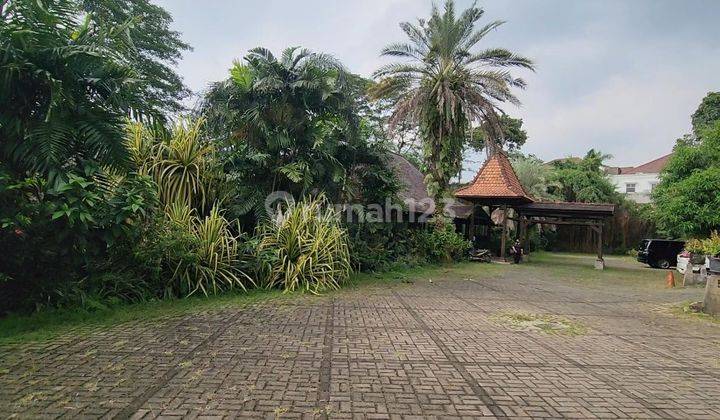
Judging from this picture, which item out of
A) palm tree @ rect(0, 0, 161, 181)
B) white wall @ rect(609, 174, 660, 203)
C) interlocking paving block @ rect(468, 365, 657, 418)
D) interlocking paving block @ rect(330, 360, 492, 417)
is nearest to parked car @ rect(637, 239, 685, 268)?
interlocking paving block @ rect(468, 365, 657, 418)

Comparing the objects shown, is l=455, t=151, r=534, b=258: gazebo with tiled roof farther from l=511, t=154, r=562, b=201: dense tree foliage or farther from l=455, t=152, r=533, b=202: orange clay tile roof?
l=511, t=154, r=562, b=201: dense tree foliage

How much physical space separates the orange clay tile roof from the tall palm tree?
3266 mm

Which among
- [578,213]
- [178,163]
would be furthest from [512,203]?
[178,163]

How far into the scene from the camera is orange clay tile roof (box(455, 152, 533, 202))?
17531 millimetres

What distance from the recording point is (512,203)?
1817cm

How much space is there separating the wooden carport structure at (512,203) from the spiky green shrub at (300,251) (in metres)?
10.9

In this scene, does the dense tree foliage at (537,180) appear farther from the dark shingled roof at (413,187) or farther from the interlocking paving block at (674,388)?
the interlocking paving block at (674,388)

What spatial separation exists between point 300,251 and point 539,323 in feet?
14.1

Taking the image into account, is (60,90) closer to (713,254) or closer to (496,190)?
(713,254)

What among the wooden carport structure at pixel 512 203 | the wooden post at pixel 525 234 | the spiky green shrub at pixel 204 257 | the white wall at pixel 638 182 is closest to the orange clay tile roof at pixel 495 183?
the wooden carport structure at pixel 512 203

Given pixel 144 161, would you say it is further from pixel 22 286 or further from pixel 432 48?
pixel 432 48

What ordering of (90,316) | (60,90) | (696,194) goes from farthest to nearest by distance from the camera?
(696,194)
(90,316)
(60,90)

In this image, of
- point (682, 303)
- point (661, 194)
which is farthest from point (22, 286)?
point (661, 194)

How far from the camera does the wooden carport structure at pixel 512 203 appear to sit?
17391 millimetres
